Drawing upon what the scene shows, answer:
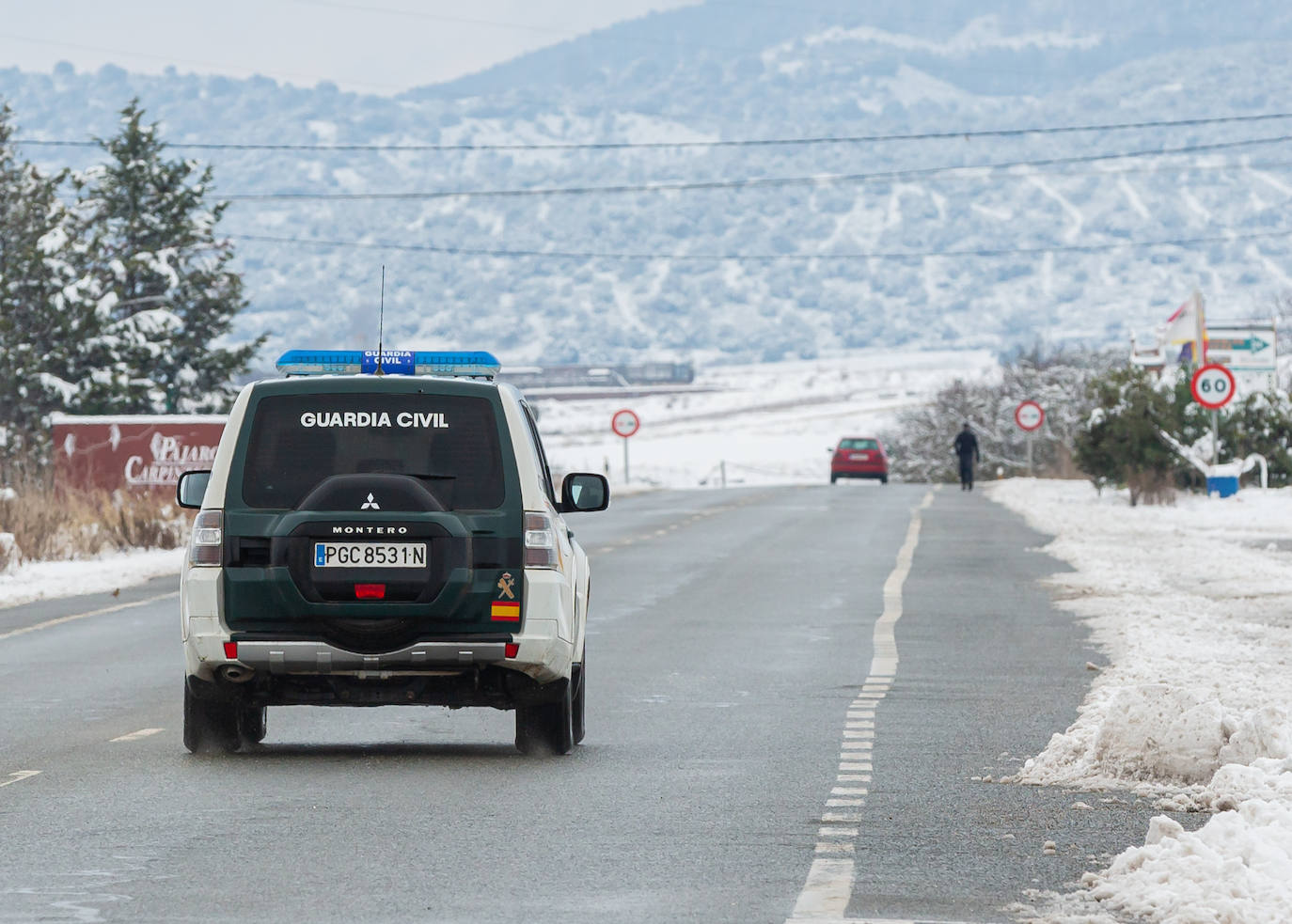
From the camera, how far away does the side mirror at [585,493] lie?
10.8 meters

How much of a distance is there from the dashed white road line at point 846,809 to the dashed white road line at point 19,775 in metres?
3.40

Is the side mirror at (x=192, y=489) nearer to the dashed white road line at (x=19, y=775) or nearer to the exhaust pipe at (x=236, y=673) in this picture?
the exhaust pipe at (x=236, y=673)

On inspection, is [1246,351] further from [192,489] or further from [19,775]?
[19,775]

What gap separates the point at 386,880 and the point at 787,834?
164cm

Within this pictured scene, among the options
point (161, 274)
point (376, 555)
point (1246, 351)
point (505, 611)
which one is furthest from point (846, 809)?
point (1246, 351)

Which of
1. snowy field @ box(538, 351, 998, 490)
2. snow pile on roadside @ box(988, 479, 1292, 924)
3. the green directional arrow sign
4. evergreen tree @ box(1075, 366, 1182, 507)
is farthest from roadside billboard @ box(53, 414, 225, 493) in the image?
snowy field @ box(538, 351, 998, 490)

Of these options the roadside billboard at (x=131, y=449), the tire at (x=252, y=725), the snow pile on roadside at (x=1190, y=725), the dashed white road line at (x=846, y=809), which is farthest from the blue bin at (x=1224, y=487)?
the tire at (x=252, y=725)

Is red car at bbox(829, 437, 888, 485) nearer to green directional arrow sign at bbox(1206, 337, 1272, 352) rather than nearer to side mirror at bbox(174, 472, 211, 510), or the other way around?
green directional arrow sign at bbox(1206, 337, 1272, 352)

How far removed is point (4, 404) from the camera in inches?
1834

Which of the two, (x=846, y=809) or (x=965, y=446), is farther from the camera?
(x=965, y=446)

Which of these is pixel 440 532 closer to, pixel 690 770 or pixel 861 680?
pixel 690 770

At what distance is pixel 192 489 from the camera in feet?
34.8

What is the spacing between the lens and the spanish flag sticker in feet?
32.2

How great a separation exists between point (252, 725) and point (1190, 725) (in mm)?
4290
